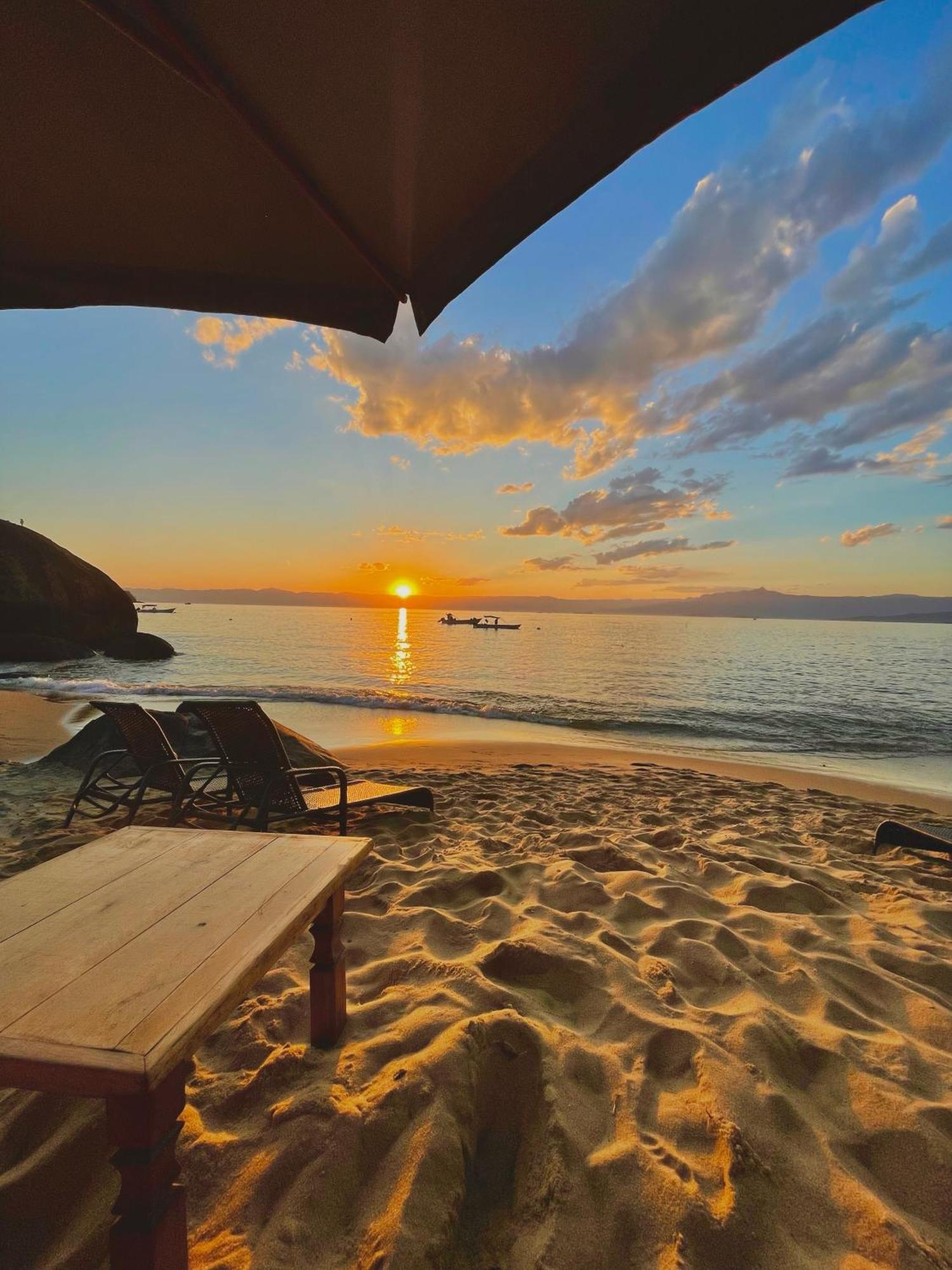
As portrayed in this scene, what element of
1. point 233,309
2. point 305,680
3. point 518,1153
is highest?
point 233,309

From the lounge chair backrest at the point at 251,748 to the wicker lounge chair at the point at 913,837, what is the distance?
478 centimetres

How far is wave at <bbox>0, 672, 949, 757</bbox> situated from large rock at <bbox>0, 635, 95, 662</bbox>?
3.65 meters

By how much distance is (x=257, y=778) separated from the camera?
4805 millimetres

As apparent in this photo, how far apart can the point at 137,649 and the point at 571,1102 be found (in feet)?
106

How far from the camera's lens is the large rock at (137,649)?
2834 cm

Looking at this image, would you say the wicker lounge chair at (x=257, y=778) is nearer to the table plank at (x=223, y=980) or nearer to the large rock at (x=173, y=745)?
the large rock at (x=173, y=745)

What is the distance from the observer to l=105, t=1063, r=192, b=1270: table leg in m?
1.03

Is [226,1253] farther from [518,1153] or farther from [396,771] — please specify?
[396,771]

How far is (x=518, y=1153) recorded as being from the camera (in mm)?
1663

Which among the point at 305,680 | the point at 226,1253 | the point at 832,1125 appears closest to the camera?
the point at 226,1253

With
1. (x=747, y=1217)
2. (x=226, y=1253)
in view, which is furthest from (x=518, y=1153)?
(x=226, y=1253)

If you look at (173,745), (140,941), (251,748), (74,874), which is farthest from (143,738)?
(140,941)

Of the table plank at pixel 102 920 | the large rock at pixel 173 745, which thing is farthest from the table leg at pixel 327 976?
the large rock at pixel 173 745

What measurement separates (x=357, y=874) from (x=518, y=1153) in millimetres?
2337
